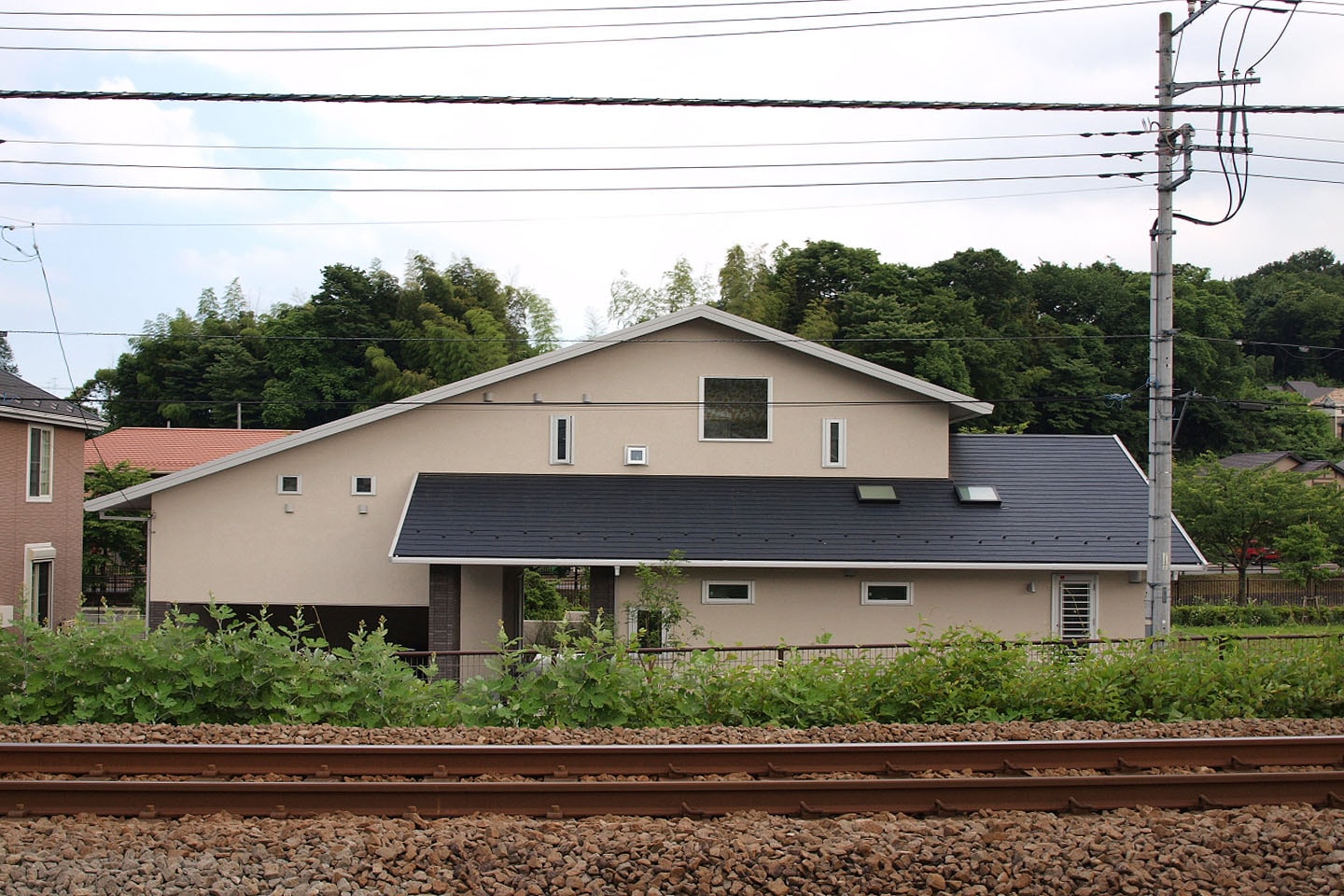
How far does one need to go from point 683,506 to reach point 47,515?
15377 millimetres

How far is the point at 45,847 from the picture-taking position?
265 inches

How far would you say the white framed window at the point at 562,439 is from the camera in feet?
66.5

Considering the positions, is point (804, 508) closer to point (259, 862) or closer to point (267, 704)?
point (267, 704)

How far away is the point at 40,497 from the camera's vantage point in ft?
79.5

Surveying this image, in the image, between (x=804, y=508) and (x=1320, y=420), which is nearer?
(x=804, y=508)

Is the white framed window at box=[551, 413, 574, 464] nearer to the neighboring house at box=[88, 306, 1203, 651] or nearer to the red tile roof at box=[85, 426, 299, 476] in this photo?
the neighboring house at box=[88, 306, 1203, 651]

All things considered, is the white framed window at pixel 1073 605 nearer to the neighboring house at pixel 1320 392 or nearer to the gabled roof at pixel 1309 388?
the neighboring house at pixel 1320 392

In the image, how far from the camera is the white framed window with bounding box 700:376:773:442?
20328mm

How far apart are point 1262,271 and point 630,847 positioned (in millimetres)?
139803

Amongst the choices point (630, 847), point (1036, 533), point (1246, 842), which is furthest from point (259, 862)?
point (1036, 533)

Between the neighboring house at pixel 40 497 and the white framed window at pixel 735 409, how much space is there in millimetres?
13546

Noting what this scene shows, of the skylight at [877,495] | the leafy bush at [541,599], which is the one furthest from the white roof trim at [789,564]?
the leafy bush at [541,599]

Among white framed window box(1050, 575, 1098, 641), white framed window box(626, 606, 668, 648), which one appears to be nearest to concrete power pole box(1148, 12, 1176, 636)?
white framed window box(1050, 575, 1098, 641)

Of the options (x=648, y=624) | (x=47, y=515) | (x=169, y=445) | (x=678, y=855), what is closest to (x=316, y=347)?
(x=169, y=445)
